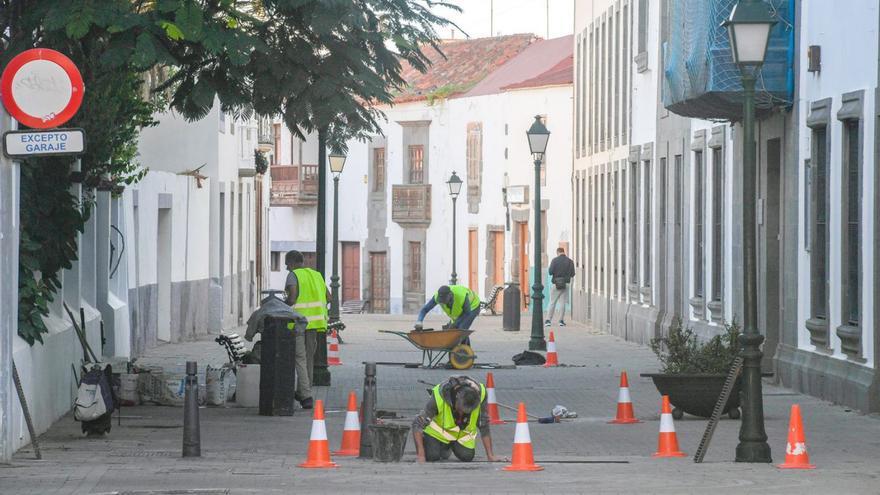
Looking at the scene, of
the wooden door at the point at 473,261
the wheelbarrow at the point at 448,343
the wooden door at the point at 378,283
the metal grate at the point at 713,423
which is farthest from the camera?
the wooden door at the point at 378,283

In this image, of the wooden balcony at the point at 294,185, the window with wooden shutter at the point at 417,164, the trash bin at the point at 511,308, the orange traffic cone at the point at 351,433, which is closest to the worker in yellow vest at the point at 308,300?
the orange traffic cone at the point at 351,433

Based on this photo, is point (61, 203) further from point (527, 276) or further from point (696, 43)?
point (527, 276)

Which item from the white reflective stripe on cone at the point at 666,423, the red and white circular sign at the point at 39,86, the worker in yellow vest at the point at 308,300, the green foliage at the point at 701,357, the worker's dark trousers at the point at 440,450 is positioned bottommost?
the worker's dark trousers at the point at 440,450

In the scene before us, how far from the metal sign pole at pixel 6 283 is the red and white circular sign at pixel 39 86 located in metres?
0.15

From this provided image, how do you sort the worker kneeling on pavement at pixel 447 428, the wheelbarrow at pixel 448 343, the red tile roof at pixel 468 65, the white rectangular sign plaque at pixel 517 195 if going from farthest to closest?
the red tile roof at pixel 468 65 → the white rectangular sign plaque at pixel 517 195 → the wheelbarrow at pixel 448 343 → the worker kneeling on pavement at pixel 447 428

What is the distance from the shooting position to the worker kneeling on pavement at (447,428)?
1436 centimetres

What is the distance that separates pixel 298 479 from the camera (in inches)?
528

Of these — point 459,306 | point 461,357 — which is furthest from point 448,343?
point 459,306

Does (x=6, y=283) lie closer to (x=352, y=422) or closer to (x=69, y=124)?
(x=352, y=422)

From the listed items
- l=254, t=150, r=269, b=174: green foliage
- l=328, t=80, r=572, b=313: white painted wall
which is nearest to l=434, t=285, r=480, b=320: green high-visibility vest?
l=254, t=150, r=269, b=174: green foliage

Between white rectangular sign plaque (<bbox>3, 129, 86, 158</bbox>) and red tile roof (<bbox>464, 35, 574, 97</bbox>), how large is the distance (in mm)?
45506

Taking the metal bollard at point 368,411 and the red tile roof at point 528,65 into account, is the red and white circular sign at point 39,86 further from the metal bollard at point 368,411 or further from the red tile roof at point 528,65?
the red tile roof at point 528,65

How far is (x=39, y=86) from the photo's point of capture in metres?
14.6

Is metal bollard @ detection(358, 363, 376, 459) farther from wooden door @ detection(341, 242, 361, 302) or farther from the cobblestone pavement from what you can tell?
wooden door @ detection(341, 242, 361, 302)
